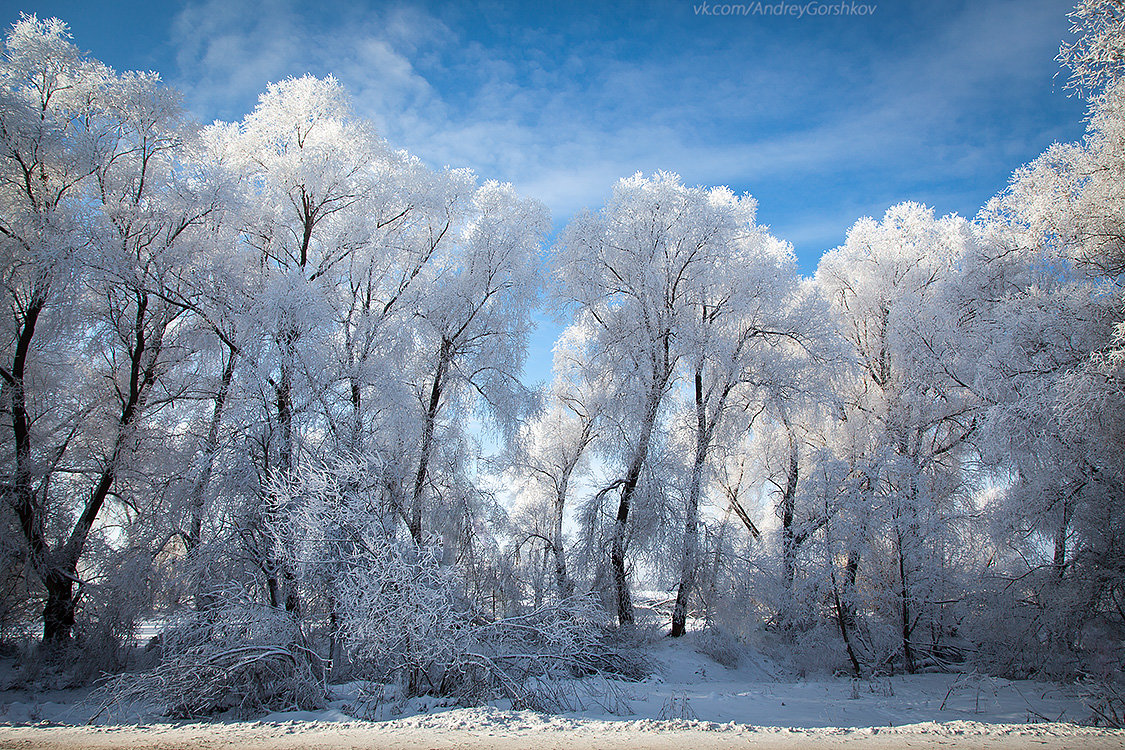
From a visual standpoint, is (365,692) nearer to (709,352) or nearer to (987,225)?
(709,352)

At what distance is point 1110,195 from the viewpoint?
442 inches

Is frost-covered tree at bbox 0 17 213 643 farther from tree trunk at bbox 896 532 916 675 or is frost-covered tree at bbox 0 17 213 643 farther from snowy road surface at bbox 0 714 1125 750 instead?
tree trunk at bbox 896 532 916 675

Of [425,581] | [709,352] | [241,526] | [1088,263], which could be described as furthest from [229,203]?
[1088,263]

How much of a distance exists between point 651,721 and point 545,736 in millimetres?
1365

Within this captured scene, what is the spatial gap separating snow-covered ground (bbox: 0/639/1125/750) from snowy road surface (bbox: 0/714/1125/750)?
2cm

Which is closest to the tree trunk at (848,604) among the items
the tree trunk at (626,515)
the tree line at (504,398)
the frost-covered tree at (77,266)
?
the tree line at (504,398)

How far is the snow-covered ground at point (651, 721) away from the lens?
5465 mm

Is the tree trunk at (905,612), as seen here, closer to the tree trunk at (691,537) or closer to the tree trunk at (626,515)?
the tree trunk at (691,537)

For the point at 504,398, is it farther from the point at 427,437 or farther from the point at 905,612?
the point at 905,612

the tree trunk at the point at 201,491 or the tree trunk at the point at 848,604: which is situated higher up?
the tree trunk at the point at 201,491

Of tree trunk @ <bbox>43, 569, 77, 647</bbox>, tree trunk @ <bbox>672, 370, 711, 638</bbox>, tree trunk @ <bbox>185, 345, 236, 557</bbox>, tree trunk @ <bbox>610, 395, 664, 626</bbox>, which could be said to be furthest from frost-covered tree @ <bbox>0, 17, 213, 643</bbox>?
tree trunk @ <bbox>672, 370, 711, 638</bbox>

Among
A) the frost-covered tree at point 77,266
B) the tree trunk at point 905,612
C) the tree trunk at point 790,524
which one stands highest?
the frost-covered tree at point 77,266

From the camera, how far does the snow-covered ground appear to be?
5.46 metres

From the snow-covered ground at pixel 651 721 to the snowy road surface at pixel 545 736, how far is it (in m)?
0.02
